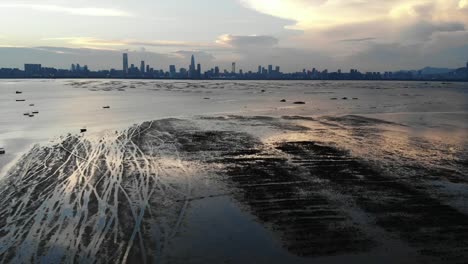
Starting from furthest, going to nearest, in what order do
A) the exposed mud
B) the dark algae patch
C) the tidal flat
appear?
the dark algae patch → the exposed mud → the tidal flat

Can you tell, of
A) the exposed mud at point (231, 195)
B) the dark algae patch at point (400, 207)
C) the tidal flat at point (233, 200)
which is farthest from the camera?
the dark algae patch at point (400, 207)

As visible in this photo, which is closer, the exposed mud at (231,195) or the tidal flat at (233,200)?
the tidal flat at (233,200)

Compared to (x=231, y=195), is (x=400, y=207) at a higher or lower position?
higher

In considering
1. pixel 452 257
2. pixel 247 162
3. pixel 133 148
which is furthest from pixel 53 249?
pixel 133 148

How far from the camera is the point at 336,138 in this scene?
3219cm

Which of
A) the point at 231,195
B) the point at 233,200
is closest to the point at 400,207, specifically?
the point at 233,200

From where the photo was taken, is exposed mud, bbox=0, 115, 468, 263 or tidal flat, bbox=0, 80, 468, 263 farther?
exposed mud, bbox=0, 115, 468, 263

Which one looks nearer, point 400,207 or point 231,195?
point 400,207

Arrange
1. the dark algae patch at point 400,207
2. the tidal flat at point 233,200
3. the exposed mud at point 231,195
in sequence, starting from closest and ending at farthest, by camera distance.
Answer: the tidal flat at point 233,200 < the exposed mud at point 231,195 < the dark algae patch at point 400,207

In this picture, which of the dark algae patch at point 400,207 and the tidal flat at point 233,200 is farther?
the dark algae patch at point 400,207

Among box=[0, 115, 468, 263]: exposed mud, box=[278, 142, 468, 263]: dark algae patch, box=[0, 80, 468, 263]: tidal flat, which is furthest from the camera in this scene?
box=[278, 142, 468, 263]: dark algae patch

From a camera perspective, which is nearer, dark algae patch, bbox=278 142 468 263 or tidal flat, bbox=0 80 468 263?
tidal flat, bbox=0 80 468 263

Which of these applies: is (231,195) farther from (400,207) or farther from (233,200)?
(400,207)

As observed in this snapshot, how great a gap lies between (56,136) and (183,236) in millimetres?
24326
